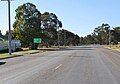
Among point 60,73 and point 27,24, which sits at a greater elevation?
point 27,24

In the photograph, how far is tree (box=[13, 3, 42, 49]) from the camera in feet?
267

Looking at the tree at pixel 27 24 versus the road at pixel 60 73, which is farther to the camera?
the tree at pixel 27 24

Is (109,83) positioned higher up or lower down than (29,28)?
lower down

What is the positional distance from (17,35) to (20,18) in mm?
4911

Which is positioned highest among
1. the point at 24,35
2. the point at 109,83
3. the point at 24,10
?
the point at 24,10

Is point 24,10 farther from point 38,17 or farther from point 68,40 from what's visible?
point 68,40

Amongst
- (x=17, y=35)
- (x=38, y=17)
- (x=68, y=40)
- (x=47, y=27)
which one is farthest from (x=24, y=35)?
(x=68, y=40)

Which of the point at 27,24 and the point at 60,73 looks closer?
the point at 60,73

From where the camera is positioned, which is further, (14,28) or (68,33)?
(68,33)

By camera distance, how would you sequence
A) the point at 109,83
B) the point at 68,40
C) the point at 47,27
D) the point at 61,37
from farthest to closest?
1. the point at 68,40
2. the point at 61,37
3. the point at 47,27
4. the point at 109,83

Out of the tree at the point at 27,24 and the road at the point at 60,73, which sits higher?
the tree at the point at 27,24

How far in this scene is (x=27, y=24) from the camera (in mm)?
82750

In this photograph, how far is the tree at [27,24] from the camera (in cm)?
8150

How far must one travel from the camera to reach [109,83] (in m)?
13.5
